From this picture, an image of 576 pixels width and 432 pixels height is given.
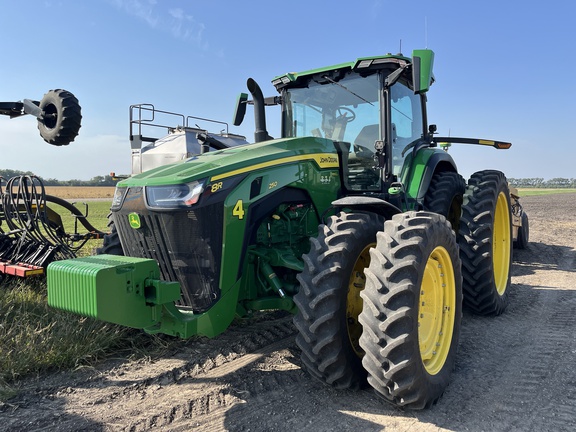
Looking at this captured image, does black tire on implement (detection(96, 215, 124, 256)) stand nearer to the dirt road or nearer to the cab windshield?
the dirt road

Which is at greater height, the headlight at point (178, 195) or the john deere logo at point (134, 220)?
the headlight at point (178, 195)

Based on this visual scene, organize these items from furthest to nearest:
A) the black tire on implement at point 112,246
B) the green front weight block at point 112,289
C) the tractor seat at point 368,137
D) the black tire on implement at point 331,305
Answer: the tractor seat at point 368,137, the black tire on implement at point 112,246, the black tire on implement at point 331,305, the green front weight block at point 112,289

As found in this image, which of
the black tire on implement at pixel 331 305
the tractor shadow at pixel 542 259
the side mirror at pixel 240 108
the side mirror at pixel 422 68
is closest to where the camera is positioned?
the black tire on implement at pixel 331 305

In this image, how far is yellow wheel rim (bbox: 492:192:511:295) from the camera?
5.66 m

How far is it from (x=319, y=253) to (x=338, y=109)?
7.09ft

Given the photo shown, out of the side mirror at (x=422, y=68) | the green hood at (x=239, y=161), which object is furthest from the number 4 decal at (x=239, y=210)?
the side mirror at (x=422, y=68)

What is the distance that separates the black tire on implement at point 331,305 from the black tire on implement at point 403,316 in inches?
7.3

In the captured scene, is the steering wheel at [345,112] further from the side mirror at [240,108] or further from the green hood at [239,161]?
the side mirror at [240,108]

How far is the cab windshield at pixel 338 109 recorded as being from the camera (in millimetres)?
4598

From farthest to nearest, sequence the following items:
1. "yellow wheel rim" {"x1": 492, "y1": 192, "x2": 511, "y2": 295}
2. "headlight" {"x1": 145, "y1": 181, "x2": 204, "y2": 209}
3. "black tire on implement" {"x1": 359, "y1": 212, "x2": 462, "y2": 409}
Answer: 1. "yellow wheel rim" {"x1": 492, "y1": 192, "x2": 511, "y2": 295}
2. "headlight" {"x1": 145, "y1": 181, "x2": 204, "y2": 209}
3. "black tire on implement" {"x1": 359, "y1": 212, "x2": 462, "y2": 409}

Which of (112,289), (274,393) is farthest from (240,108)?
(274,393)

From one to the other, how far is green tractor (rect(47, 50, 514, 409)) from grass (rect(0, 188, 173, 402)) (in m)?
0.99

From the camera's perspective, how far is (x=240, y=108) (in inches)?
203

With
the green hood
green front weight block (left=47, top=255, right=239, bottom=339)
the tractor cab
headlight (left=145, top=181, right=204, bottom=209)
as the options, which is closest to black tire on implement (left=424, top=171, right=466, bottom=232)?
the tractor cab
